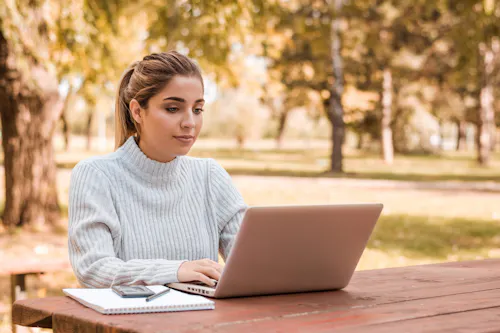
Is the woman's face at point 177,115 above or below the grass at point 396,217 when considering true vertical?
above

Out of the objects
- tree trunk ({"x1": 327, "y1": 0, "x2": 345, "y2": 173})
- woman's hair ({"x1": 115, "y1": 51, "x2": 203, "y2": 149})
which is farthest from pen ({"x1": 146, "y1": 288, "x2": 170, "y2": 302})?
tree trunk ({"x1": 327, "y1": 0, "x2": 345, "y2": 173})

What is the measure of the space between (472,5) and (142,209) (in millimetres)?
6786

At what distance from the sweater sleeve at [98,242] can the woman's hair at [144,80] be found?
315 mm

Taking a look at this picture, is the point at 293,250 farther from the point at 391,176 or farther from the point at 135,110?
the point at 391,176

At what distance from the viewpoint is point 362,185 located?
19188mm

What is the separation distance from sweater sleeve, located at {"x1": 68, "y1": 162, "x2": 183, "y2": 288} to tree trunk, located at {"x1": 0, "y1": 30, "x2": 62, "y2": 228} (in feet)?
22.6

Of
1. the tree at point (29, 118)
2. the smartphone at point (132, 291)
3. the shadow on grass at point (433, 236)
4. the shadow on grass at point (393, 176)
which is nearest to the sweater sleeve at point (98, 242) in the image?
the smartphone at point (132, 291)

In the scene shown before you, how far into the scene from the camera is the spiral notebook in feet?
6.27

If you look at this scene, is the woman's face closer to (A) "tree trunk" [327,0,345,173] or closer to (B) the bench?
(B) the bench

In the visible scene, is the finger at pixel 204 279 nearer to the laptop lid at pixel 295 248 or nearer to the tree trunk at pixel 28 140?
the laptop lid at pixel 295 248

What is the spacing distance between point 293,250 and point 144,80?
950 mm

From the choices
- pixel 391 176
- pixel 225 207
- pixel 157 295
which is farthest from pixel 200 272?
pixel 391 176

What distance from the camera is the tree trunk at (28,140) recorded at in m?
9.23

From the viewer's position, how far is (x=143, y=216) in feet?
9.08
